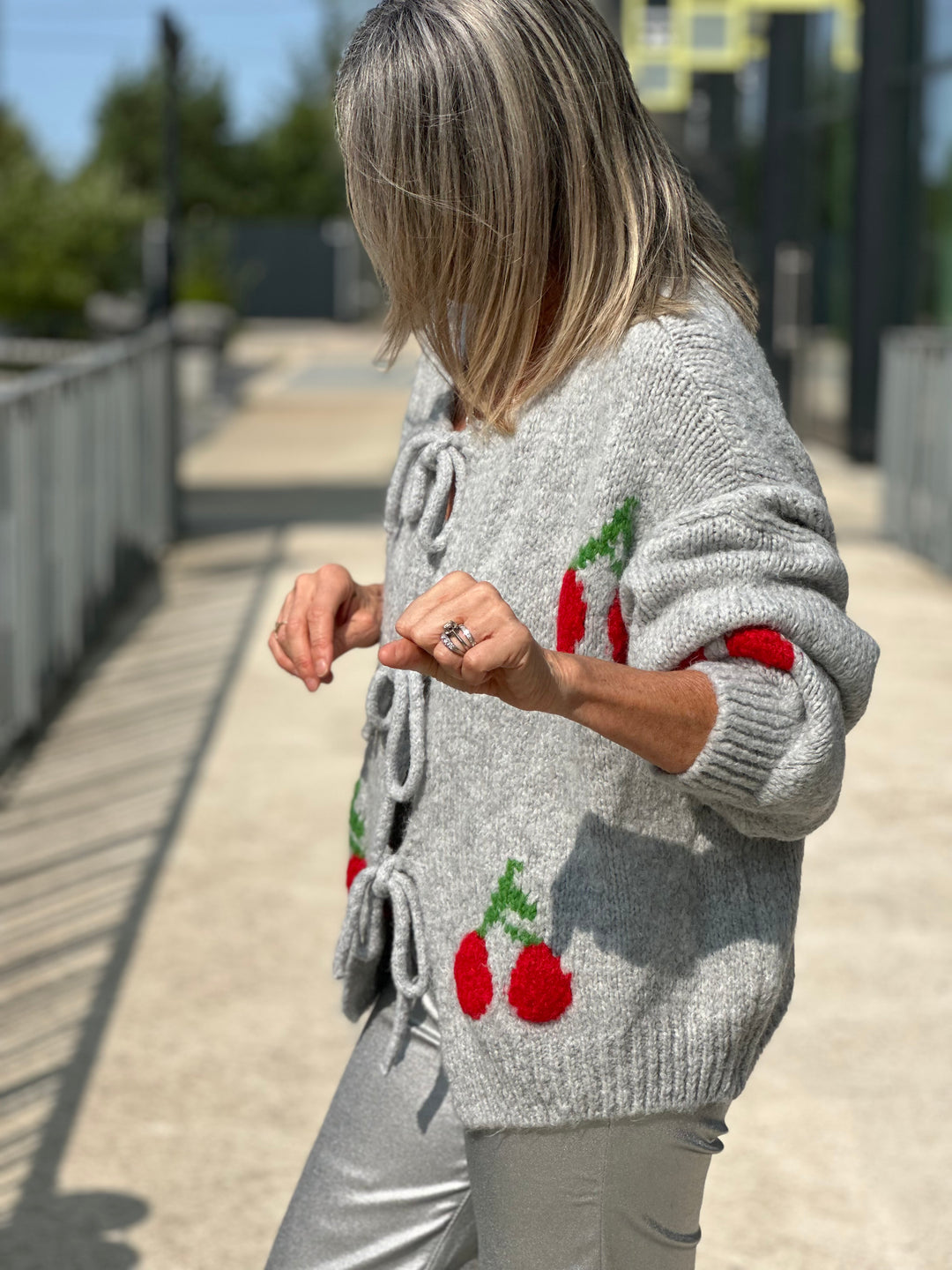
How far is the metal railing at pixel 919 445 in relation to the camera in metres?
9.47

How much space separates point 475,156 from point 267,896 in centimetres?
341

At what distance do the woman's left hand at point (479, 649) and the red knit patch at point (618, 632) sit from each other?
0.66 feet

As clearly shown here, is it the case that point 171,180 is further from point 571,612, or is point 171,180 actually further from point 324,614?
point 571,612

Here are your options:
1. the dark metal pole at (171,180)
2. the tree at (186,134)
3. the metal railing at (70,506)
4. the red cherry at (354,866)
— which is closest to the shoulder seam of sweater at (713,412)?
the red cherry at (354,866)

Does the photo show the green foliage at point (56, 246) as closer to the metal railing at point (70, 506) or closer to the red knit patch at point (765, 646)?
the metal railing at point (70, 506)

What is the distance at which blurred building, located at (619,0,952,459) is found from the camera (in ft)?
46.1

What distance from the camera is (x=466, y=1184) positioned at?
180cm

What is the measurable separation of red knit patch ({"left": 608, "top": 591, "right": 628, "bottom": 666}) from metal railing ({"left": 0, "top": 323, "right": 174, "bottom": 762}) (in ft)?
14.4

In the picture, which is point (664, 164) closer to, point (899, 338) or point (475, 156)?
point (475, 156)

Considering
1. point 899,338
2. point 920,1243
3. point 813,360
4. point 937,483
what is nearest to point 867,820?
point 920,1243

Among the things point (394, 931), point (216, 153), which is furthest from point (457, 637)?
point (216, 153)

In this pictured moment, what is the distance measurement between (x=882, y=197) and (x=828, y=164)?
252 centimetres

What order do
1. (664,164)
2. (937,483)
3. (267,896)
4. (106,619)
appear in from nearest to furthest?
(664,164), (267,896), (106,619), (937,483)

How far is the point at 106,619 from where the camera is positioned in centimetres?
817
